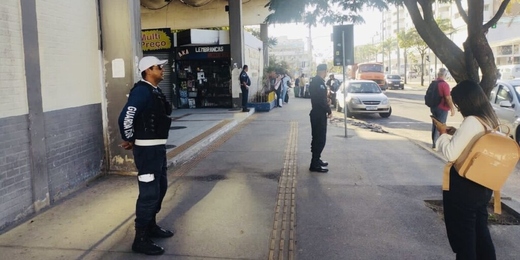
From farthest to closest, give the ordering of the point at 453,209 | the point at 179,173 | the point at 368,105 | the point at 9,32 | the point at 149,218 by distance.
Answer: the point at 368,105
the point at 179,173
the point at 9,32
the point at 149,218
the point at 453,209

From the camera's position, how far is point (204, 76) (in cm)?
2020

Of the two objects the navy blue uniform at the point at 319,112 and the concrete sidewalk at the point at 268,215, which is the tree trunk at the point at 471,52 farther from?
the navy blue uniform at the point at 319,112

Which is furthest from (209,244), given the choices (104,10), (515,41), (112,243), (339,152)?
(515,41)

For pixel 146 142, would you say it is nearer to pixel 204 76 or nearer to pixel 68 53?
pixel 68 53

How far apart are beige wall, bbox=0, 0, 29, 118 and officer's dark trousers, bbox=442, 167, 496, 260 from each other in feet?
14.7

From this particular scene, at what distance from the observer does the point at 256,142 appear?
1134 centimetres

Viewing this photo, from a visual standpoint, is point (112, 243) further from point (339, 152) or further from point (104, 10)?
point (339, 152)

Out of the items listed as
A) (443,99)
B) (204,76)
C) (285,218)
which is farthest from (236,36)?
(285,218)

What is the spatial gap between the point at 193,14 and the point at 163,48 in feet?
19.0

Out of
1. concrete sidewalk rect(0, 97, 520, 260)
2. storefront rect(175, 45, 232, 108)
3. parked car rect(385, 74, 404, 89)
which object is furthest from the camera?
parked car rect(385, 74, 404, 89)

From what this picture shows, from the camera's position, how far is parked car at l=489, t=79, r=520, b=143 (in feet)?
30.9

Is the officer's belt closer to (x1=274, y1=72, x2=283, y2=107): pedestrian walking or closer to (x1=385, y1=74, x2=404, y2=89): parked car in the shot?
(x1=274, y1=72, x2=283, y2=107): pedestrian walking

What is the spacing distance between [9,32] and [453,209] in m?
4.76

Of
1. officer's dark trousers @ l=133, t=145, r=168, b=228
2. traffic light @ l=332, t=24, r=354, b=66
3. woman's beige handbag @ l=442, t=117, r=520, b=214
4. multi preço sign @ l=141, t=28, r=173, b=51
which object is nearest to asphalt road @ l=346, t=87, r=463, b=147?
traffic light @ l=332, t=24, r=354, b=66
